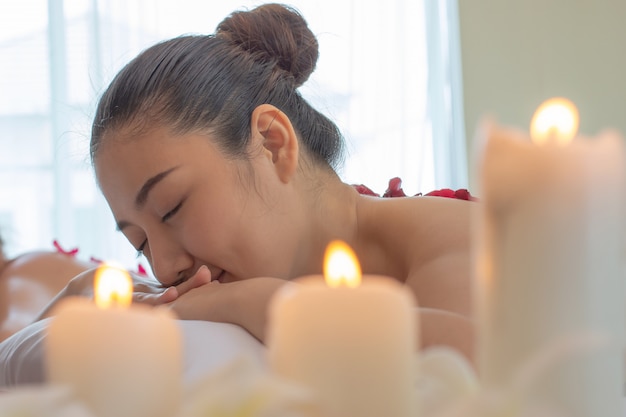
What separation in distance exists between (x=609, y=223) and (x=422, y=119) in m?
3.70

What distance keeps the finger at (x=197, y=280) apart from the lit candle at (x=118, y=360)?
0.91 m

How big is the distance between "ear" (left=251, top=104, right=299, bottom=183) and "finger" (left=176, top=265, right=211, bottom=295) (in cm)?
21

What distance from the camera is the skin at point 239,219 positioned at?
3.83 ft

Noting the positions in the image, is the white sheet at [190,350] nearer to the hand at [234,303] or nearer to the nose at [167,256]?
the hand at [234,303]

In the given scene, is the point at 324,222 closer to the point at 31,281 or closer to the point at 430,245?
the point at 430,245

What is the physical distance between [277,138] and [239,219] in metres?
0.17

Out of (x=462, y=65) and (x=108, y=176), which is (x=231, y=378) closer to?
(x=108, y=176)

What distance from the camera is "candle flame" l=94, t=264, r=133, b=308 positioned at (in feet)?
1.13

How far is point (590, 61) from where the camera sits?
373 centimetres

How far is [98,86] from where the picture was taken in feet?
11.6

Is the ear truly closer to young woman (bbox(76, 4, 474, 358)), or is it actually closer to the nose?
young woman (bbox(76, 4, 474, 358))

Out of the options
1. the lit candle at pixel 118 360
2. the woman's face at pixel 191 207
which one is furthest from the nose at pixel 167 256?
the lit candle at pixel 118 360

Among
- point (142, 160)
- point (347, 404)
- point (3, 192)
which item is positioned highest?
point (347, 404)

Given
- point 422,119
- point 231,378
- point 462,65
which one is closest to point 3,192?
point 422,119
